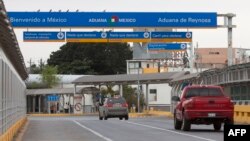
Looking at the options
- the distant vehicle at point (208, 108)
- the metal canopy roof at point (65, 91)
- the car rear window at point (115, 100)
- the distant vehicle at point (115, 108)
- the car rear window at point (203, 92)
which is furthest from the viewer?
the metal canopy roof at point (65, 91)

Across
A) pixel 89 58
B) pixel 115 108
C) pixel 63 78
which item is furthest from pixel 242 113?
pixel 89 58

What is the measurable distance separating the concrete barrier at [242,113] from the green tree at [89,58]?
9775 centimetres

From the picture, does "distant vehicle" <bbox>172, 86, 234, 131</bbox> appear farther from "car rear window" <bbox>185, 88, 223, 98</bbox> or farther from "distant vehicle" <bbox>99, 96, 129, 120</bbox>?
"distant vehicle" <bbox>99, 96, 129, 120</bbox>

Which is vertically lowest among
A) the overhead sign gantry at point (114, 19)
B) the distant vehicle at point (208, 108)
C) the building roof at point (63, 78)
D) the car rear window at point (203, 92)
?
the distant vehicle at point (208, 108)

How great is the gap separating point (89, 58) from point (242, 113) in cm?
10101

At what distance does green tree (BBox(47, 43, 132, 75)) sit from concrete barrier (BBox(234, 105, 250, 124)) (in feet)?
321

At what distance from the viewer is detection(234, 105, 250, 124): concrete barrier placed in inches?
1379

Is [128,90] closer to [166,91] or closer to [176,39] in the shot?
[166,91]

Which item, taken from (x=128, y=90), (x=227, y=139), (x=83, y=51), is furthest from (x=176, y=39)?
(x=83, y=51)

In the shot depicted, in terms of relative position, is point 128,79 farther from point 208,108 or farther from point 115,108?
point 208,108

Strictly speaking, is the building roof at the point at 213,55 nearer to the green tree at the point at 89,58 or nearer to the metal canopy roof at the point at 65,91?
the green tree at the point at 89,58

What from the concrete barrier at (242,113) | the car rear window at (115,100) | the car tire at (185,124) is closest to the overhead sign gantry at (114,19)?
the car rear window at (115,100)

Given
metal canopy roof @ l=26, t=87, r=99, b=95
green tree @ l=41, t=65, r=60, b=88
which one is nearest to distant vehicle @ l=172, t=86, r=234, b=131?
metal canopy roof @ l=26, t=87, r=99, b=95

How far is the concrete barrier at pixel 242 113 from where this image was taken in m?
35.0
